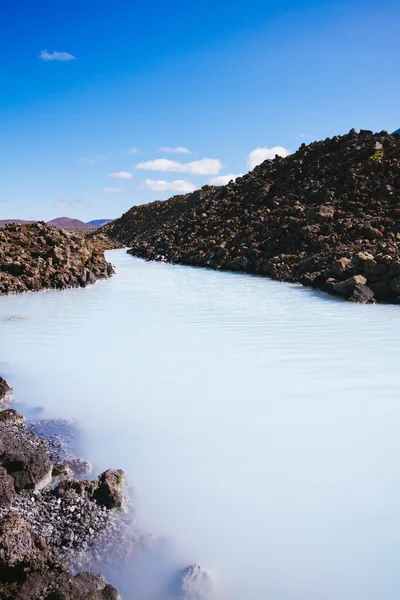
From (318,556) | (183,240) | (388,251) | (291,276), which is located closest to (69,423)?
(318,556)

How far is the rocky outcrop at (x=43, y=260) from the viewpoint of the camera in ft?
43.9

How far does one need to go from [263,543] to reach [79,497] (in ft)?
4.17

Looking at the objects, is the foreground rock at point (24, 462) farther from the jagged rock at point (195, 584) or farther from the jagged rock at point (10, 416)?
the jagged rock at point (195, 584)

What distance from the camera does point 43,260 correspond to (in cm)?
1441

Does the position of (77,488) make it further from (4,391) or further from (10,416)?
(4,391)

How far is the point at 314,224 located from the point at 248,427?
47.3 feet

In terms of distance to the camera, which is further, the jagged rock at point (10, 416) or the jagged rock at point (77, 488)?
the jagged rock at point (10, 416)

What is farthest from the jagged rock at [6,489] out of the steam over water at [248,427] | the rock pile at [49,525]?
the steam over water at [248,427]

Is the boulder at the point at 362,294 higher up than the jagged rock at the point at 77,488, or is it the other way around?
the boulder at the point at 362,294

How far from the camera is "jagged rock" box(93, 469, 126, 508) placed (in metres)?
3.19

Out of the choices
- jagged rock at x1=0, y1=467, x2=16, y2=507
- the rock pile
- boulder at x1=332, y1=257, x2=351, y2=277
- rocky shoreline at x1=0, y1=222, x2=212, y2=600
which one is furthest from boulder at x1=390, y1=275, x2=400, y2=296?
jagged rock at x1=0, y1=467, x2=16, y2=507

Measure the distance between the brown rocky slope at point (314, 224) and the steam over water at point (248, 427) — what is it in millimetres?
2557

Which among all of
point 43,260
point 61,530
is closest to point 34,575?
point 61,530

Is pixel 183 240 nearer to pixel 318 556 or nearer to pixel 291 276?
pixel 291 276
